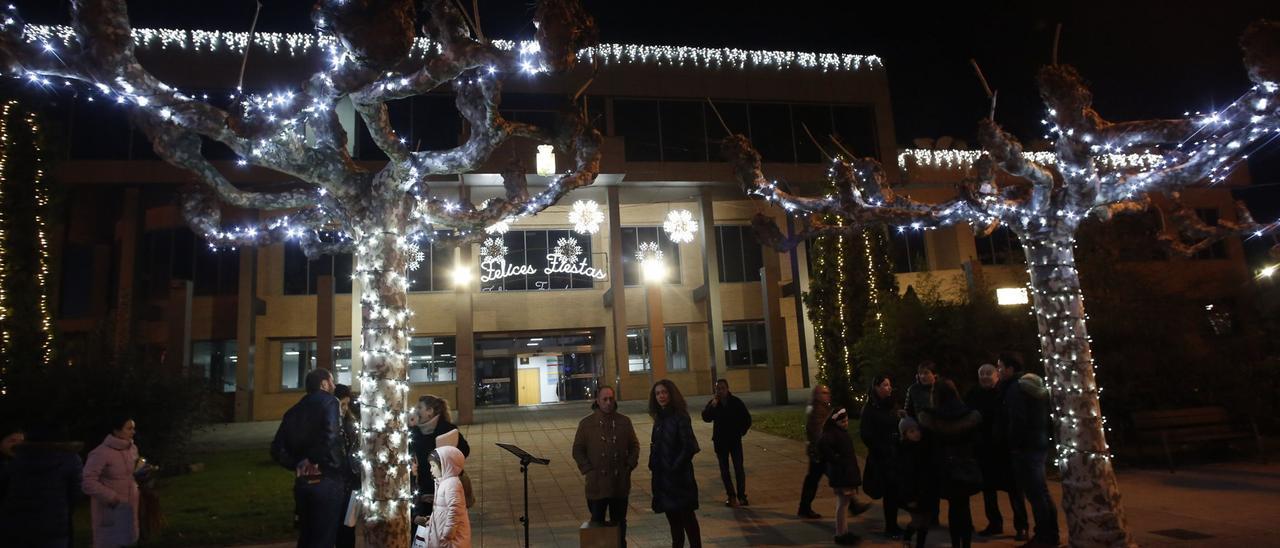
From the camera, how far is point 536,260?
97.0 ft

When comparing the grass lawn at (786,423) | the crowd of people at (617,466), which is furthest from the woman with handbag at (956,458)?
the grass lawn at (786,423)

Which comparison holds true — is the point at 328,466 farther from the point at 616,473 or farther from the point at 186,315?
the point at 186,315

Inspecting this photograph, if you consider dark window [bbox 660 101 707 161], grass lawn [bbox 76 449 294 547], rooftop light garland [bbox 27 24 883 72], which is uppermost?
rooftop light garland [bbox 27 24 883 72]

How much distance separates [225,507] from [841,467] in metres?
8.36

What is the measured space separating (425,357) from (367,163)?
8.93 metres

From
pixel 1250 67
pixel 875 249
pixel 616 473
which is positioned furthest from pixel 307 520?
pixel 875 249

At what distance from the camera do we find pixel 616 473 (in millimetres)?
6371

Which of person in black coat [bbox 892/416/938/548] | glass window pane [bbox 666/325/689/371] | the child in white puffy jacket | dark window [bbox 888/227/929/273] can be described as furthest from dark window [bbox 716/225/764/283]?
the child in white puffy jacket

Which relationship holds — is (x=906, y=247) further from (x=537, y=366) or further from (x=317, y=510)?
(x=317, y=510)

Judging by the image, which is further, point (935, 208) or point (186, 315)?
point (186, 315)

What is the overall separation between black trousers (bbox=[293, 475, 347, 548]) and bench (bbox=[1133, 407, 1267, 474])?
34.4ft

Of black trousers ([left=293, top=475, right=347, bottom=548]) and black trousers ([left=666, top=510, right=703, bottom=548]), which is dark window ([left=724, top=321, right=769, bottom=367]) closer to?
black trousers ([left=666, top=510, right=703, bottom=548])

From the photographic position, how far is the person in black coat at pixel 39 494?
5.16 metres

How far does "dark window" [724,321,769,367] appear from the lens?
100 ft
